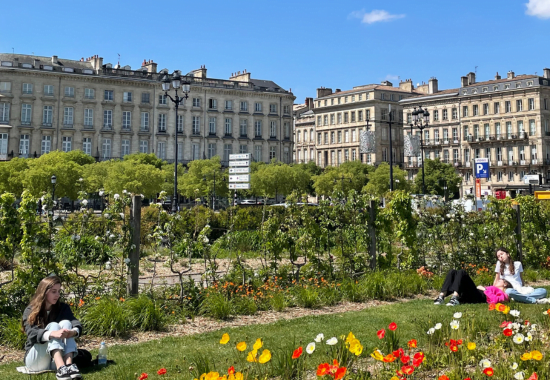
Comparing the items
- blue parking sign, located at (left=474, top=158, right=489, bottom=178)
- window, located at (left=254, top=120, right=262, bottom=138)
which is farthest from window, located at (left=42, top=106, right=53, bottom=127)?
blue parking sign, located at (left=474, top=158, right=489, bottom=178)

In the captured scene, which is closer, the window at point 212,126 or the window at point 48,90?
the window at point 48,90

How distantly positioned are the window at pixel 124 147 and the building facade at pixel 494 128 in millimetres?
33749

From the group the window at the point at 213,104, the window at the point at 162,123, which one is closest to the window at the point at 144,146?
the window at the point at 162,123

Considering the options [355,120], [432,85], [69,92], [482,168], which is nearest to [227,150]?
[69,92]

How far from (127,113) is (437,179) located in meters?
32.7

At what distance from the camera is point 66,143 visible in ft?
165

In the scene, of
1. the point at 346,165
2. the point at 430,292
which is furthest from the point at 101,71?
the point at 430,292

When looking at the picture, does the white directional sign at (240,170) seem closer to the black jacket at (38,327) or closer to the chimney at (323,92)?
the black jacket at (38,327)

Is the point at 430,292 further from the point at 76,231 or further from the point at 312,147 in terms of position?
the point at 312,147

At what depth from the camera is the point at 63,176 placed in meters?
34.2

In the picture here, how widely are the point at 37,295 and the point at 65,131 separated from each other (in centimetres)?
4926

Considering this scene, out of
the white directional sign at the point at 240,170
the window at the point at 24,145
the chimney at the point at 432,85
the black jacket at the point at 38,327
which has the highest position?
the chimney at the point at 432,85

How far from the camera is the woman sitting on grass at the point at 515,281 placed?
763 cm

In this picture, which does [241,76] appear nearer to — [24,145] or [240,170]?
[24,145]
